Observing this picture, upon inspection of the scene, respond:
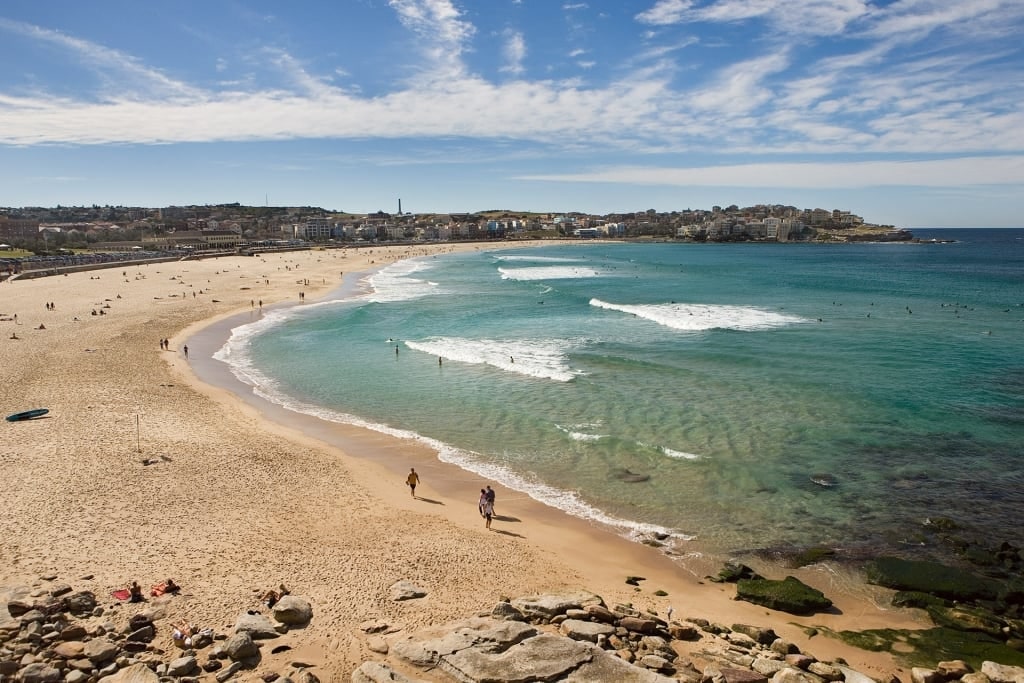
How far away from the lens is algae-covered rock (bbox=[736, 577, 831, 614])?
11953 mm

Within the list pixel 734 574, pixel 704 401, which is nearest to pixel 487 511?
pixel 734 574

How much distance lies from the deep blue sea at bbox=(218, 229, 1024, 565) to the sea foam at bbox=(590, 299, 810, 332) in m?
0.31

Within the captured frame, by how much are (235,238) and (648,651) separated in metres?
162

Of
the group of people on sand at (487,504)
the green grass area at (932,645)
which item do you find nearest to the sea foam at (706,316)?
the group of people on sand at (487,504)

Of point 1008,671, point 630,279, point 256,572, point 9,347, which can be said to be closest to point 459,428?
point 256,572

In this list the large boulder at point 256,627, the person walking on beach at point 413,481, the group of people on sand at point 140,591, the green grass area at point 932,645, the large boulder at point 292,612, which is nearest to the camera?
the large boulder at point 256,627

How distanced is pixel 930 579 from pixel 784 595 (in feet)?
10.9

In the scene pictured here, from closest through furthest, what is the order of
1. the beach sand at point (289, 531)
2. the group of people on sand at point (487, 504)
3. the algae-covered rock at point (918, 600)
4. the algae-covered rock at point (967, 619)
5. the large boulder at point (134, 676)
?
1. the large boulder at point (134, 676)
2. the algae-covered rock at point (967, 619)
3. the beach sand at point (289, 531)
4. the algae-covered rock at point (918, 600)
5. the group of people on sand at point (487, 504)

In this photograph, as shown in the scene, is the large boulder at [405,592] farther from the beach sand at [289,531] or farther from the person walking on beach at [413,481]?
the person walking on beach at [413,481]

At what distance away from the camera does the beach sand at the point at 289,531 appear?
37.8 feet

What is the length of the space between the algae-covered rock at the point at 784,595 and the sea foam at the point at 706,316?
28252 mm

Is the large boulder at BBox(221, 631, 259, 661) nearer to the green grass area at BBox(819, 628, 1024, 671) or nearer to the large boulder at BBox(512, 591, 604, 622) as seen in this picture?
the large boulder at BBox(512, 591, 604, 622)

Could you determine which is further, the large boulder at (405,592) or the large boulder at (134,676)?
the large boulder at (405,592)

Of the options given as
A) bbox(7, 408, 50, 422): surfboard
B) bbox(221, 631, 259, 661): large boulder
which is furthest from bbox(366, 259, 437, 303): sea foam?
bbox(221, 631, 259, 661): large boulder
